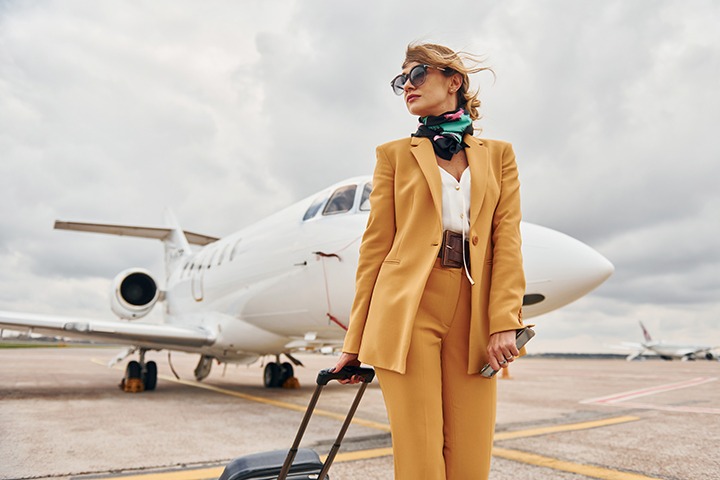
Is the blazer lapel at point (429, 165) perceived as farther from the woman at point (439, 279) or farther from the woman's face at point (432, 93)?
the woman's face at point (432, 93)

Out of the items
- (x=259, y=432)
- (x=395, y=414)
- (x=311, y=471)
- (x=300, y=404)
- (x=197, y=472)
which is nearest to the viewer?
(x=395, y=414)

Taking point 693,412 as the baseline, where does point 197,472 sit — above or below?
below

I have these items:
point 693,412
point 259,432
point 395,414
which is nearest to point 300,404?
point 259,432

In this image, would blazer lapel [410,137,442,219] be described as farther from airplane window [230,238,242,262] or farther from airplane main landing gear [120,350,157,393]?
airplane main landing gear [120,350,157,393]

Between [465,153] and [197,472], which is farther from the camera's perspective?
[197,472]

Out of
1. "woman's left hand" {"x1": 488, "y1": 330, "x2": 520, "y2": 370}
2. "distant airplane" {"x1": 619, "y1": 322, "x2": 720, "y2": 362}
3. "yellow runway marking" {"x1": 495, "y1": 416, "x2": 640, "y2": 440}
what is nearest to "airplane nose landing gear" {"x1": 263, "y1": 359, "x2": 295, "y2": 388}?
"yellow runway marking" {"x1": 495, "y1": 416, "x2": 640, "y2": 440}

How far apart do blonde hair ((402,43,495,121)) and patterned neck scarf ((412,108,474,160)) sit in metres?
0.07

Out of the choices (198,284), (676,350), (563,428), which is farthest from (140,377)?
(676,350)

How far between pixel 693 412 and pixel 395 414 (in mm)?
7193

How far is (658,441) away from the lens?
4895 mm

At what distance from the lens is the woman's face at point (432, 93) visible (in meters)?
1.97

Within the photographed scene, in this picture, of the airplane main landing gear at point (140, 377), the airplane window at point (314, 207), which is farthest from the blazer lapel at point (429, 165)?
the airplane main landing gear at point (140, 377)

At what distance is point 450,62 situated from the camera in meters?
1.95

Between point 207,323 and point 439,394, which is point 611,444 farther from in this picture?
point 207,323
